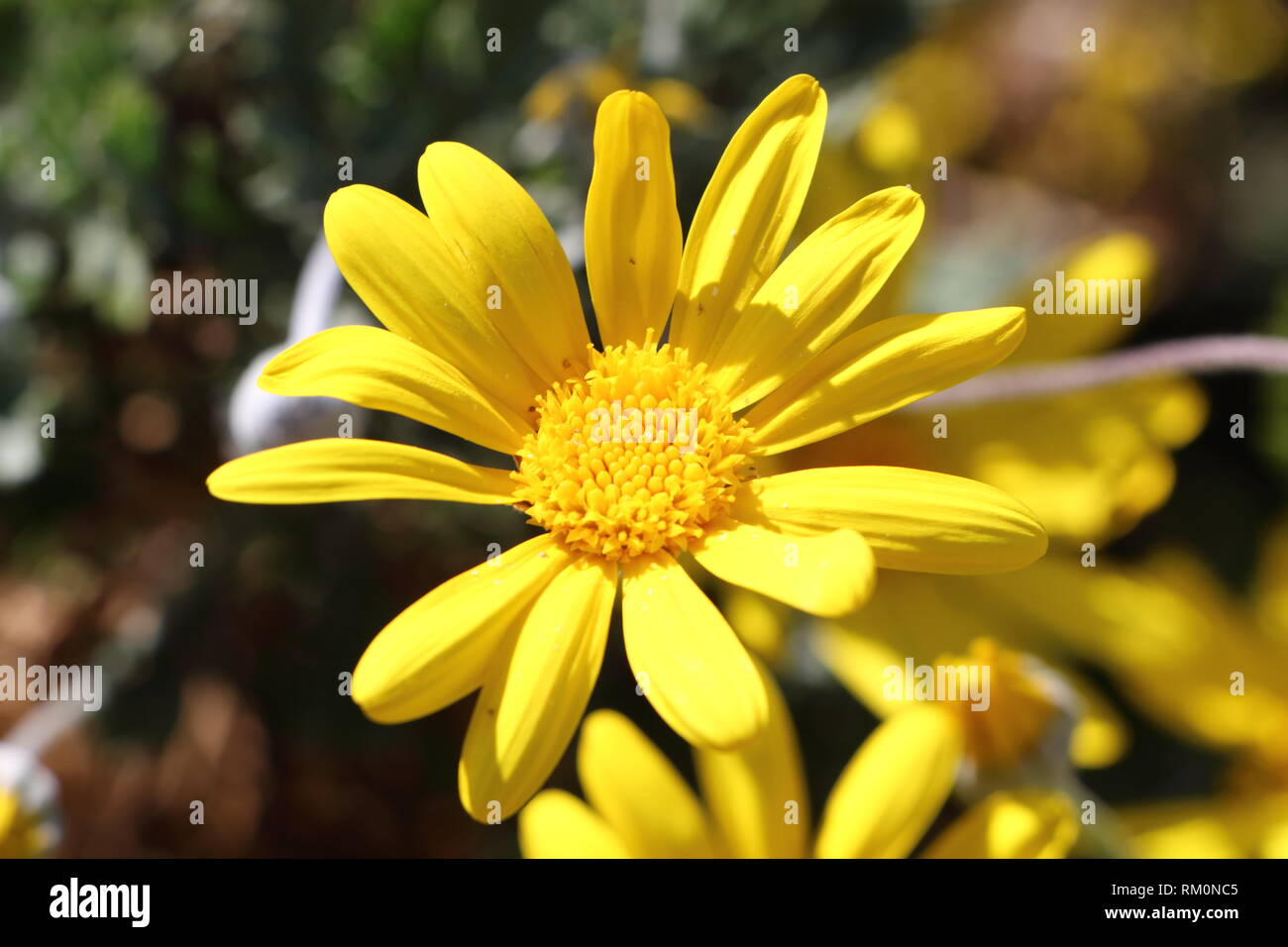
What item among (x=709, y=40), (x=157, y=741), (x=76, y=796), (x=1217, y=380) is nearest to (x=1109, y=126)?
(x=1217, y=380)

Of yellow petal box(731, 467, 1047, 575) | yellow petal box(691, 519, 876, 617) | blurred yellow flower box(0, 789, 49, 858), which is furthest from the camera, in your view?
blurred yellow flower box(0, 789, 49, 858)

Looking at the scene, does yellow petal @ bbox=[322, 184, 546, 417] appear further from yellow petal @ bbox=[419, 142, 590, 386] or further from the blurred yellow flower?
the blurred yellow flower

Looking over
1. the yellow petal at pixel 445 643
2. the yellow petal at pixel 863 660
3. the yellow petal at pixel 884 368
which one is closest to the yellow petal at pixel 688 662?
the yellow petal at pixel 445 643

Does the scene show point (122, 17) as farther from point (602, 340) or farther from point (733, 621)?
point (733, 621)

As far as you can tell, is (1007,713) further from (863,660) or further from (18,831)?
(18,831)

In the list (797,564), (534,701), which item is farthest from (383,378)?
(797,564)

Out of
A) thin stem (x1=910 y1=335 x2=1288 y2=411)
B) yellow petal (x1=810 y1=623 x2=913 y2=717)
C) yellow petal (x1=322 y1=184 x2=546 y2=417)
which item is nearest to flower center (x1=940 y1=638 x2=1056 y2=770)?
yellow petal (x1=810 y1=623 x2=913 y2=717)
